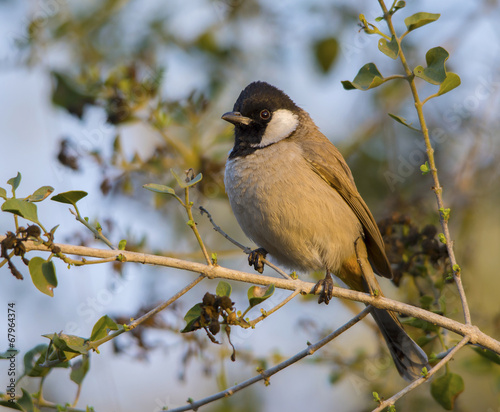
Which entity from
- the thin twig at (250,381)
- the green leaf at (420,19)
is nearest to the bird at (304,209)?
the thin twig at (250,381)

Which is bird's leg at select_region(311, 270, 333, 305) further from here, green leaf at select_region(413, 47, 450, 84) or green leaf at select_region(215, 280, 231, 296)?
green leaf at select_region(413, 47, 450, 84)

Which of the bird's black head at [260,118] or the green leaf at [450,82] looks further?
the bird's black head at [260,118]

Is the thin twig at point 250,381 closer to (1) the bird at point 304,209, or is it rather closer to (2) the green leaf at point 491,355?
(2) the green leaf at point 491,355

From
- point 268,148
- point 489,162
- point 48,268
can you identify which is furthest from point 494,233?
point 48,268

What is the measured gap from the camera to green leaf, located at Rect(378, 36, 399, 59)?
8.52ft

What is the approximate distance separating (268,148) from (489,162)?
2.75 meters

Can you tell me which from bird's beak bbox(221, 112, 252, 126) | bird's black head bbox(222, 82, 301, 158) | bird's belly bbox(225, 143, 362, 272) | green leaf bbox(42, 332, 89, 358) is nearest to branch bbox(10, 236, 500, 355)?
green leaf bbox(42, 332, 89, 358)

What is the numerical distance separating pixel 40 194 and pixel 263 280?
1019 mm

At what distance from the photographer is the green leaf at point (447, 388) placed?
9.97ft

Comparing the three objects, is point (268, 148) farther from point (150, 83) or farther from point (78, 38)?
point (78, 38)

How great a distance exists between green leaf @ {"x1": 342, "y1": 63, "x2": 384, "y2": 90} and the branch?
0.94m

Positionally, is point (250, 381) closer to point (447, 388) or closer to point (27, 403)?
point (27, 403)

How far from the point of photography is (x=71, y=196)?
2354 millimetres

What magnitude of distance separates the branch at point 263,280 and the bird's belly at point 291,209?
921mm
